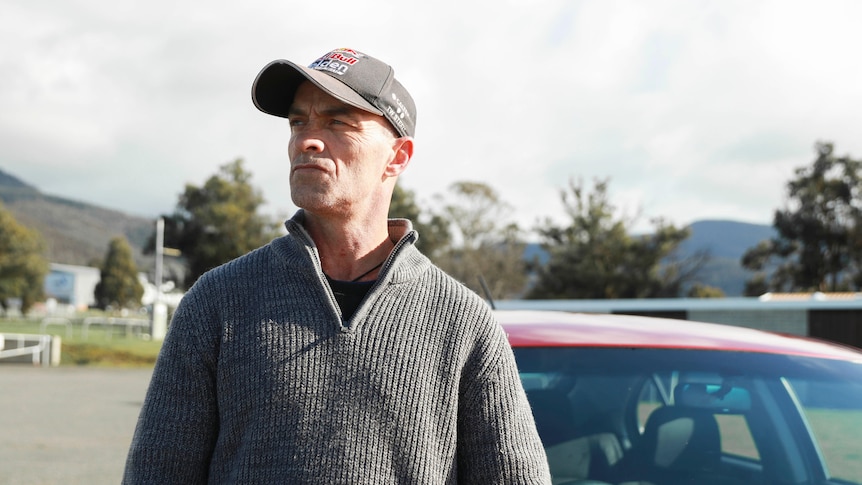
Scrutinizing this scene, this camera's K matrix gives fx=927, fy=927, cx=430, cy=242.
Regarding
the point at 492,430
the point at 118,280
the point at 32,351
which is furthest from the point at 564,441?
the point at 118,280

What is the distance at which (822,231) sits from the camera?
127 ft

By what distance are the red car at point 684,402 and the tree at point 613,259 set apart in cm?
3625

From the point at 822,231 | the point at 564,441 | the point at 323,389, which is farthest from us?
the point at 822,231

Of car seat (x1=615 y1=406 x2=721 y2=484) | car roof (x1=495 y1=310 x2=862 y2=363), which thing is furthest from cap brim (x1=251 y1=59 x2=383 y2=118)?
car seat (x1=615 y1=406 x2=721 y2=484)

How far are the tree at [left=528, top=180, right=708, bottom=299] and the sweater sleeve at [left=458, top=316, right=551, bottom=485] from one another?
3757cm

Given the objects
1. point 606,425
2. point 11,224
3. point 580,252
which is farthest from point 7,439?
point 11,224

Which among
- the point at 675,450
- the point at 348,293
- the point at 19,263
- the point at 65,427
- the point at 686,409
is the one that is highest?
the point at 19,263

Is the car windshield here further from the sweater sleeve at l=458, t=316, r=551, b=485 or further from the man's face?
the man's face

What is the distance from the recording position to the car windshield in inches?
109

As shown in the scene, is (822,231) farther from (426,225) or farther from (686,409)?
(686,409)

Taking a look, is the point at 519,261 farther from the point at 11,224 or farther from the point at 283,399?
the point at 283,399

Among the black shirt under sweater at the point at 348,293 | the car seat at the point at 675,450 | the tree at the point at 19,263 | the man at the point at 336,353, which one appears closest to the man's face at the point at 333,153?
the man at the point at 336,353

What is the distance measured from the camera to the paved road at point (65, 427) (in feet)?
28.3

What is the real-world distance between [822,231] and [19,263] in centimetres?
4972
